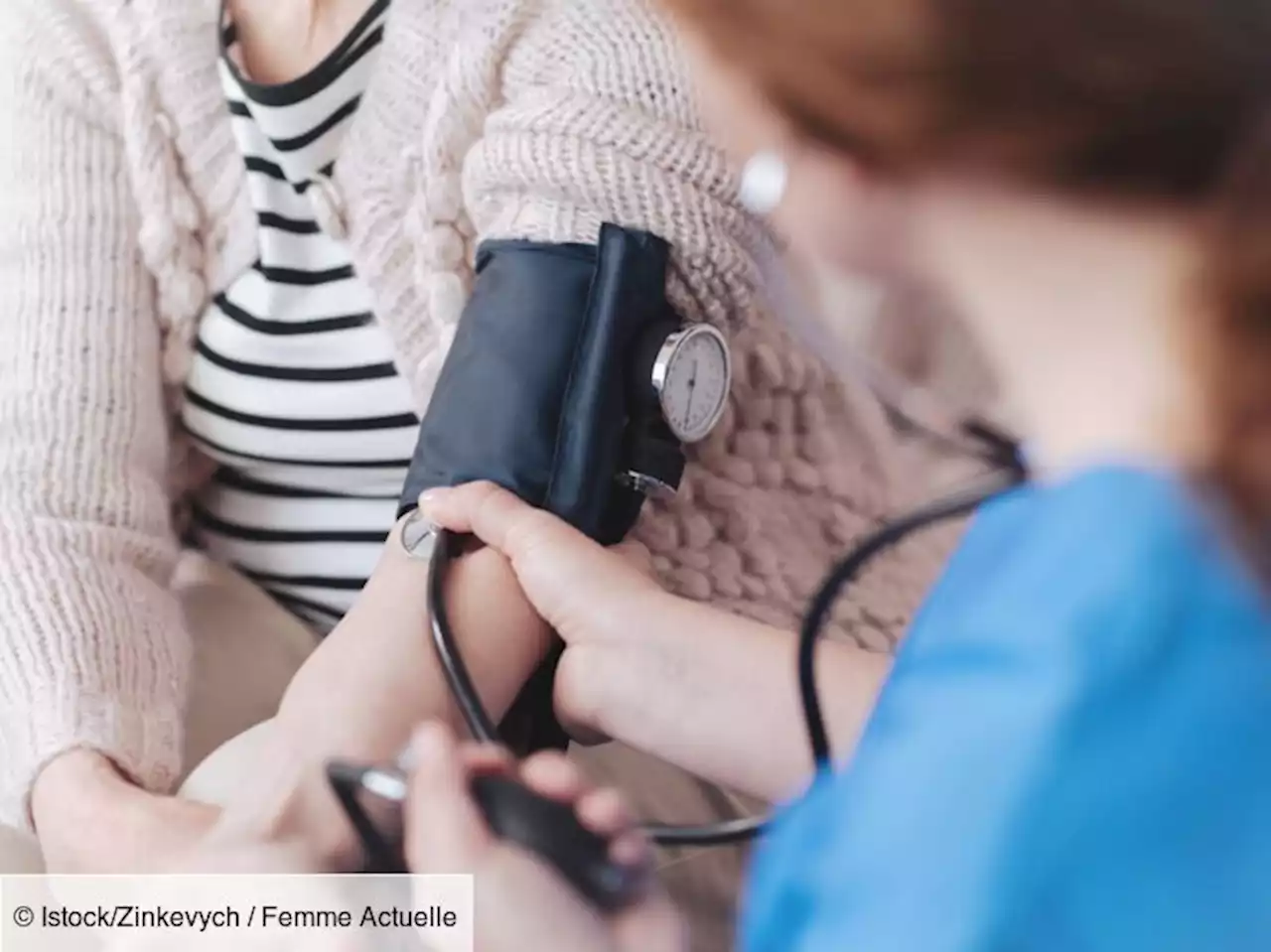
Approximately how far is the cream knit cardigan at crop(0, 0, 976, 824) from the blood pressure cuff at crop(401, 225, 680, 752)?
0.02 meters

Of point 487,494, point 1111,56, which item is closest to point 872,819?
point 1111,56

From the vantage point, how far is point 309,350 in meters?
0.77

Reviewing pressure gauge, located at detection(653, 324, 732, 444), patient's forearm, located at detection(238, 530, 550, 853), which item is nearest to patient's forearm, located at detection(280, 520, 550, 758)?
patient's forearm, located at detection(238, 530, 550, 853)

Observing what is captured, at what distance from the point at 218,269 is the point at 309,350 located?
2.9 inches

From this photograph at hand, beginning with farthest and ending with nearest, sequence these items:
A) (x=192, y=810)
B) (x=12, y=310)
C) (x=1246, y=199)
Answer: (x=12, y=310) < (x=192, y=810) < (x=1246, y=199)

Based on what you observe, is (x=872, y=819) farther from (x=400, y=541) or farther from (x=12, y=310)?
(x=12, y=310)

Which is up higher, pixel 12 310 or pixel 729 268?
pixel 729 268

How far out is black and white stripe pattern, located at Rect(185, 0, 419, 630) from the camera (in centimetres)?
75

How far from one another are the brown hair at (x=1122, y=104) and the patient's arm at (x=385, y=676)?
38 centimetres

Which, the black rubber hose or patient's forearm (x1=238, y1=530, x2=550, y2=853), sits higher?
the black rubber hose

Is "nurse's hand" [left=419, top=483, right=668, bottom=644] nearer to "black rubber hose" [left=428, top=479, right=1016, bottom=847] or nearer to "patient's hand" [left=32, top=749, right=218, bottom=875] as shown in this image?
"black rubber hose" [left=428, top=479, right=1016, bottom=847]

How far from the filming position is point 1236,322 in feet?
0.96

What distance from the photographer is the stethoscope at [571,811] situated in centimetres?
42

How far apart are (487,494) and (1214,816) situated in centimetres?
40
